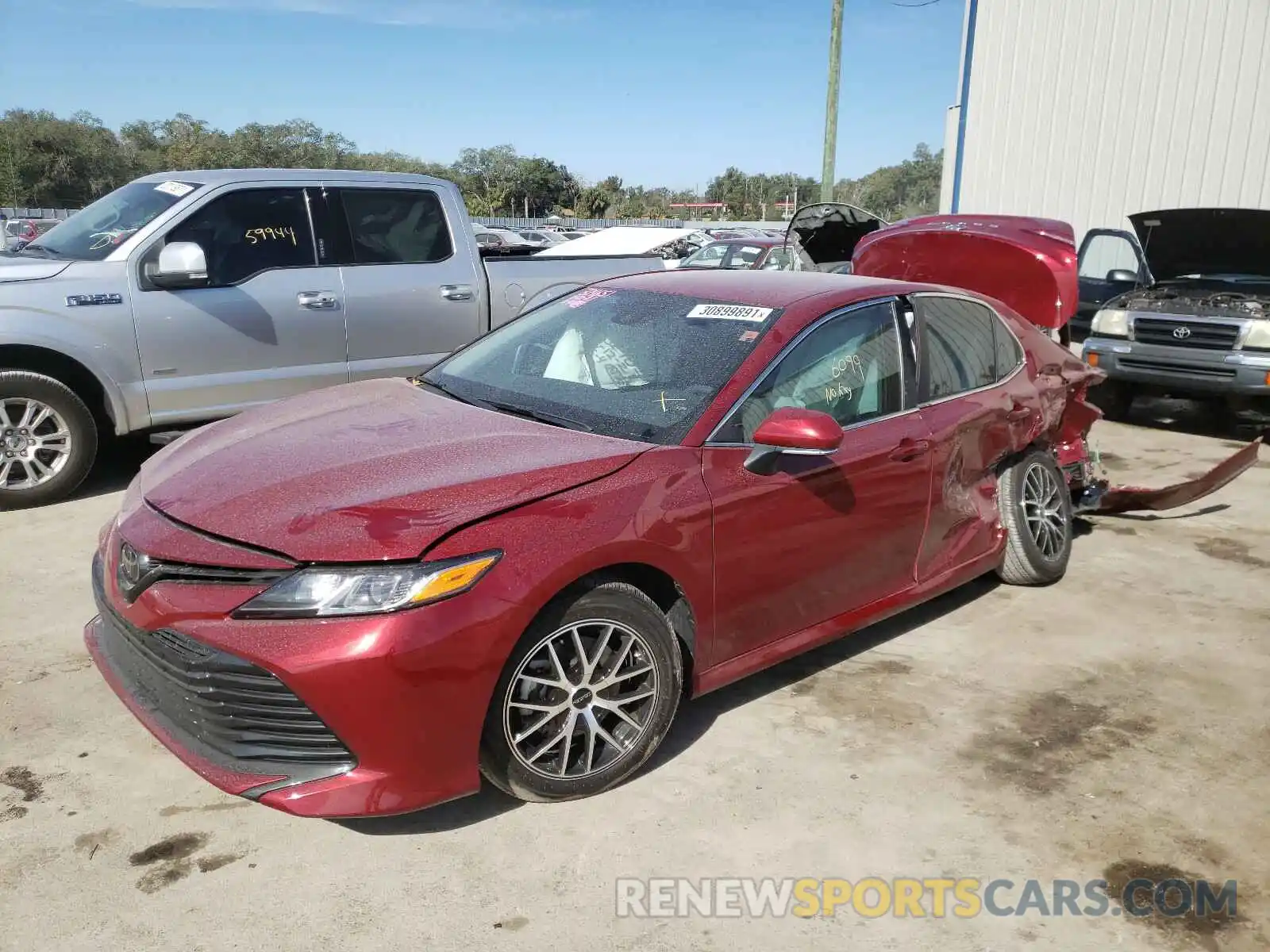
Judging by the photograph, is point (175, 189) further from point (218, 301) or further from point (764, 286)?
point (764, 286)

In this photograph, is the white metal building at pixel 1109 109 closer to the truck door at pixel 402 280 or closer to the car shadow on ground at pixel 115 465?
the truck door at pixel 402 280

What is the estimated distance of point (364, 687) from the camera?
251 cm

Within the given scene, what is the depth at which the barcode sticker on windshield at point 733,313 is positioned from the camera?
3672 millimetres

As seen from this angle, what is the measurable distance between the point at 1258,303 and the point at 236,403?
314 inches

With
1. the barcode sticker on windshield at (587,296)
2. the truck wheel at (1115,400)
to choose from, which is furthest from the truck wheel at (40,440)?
the truck wheel at (1115,400)

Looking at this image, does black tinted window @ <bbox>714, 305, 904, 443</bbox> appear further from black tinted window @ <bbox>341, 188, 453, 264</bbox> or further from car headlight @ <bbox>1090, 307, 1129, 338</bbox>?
car headlight @ <bbox>1090, 307, 1129, 338</bbox>

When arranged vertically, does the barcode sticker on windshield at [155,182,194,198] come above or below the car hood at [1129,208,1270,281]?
above

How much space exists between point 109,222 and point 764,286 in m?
4.50

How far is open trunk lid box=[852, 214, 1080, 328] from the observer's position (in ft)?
20.0

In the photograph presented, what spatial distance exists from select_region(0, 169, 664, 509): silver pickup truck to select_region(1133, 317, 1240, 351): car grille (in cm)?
534

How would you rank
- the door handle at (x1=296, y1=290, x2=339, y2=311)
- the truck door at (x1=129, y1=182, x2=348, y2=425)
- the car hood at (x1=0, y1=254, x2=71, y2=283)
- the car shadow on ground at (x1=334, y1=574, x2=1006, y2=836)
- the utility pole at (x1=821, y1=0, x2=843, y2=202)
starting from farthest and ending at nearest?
the utility pole at (x1=821, y1=0, x2=843, y2=202) → the door handle at (x1=296, y1=290, x2=339, y2=311) → the truck door at (x1=129, y1=182, x2=348, y2=425) → the car hood at (x1=0, y1=254, x2=71, y2=283) → the car shadow on ground at (x1=334, y1=574, x2=1006, y2=836)

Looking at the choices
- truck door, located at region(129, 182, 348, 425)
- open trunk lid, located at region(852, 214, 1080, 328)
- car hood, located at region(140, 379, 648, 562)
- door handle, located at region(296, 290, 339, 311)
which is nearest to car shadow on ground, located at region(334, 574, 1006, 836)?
car hood, located at region(140, 379, 648, 562)

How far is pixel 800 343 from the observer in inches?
142

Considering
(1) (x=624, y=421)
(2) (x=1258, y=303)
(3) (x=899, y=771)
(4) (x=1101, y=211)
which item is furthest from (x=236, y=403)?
(4) (x=1101, y=211)
